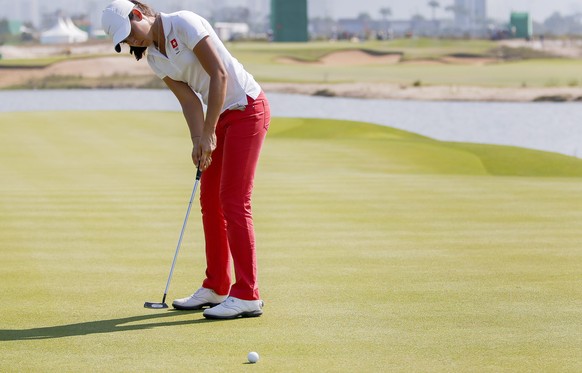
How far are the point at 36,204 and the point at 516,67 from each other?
57.9 m

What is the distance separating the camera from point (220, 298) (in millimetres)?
6195

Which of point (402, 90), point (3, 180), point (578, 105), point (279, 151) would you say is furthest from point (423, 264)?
point (402, 90)

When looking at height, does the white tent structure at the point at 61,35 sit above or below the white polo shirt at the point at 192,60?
below

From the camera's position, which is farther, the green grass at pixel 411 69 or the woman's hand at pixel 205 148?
the green grass at pixel 411 69

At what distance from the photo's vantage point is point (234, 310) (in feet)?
19.0

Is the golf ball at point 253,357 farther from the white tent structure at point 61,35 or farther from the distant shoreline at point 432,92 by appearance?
the white tent structure at point 61,35

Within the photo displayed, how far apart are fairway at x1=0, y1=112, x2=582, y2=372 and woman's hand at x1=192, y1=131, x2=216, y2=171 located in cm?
83

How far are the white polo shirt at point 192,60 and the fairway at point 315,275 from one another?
3.87 feet

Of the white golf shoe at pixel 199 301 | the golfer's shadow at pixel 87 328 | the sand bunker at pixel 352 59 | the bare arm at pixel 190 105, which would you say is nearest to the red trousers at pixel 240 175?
the bare arm at pixel 190 105

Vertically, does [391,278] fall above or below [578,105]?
above

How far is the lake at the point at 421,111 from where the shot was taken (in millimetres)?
36531

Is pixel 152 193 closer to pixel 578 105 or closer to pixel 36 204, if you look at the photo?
pixel 36 204

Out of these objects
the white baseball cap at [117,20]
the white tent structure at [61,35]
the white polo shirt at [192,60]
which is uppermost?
the white baseball cap at [117,20]

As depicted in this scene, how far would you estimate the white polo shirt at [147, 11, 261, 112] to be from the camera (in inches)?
219
